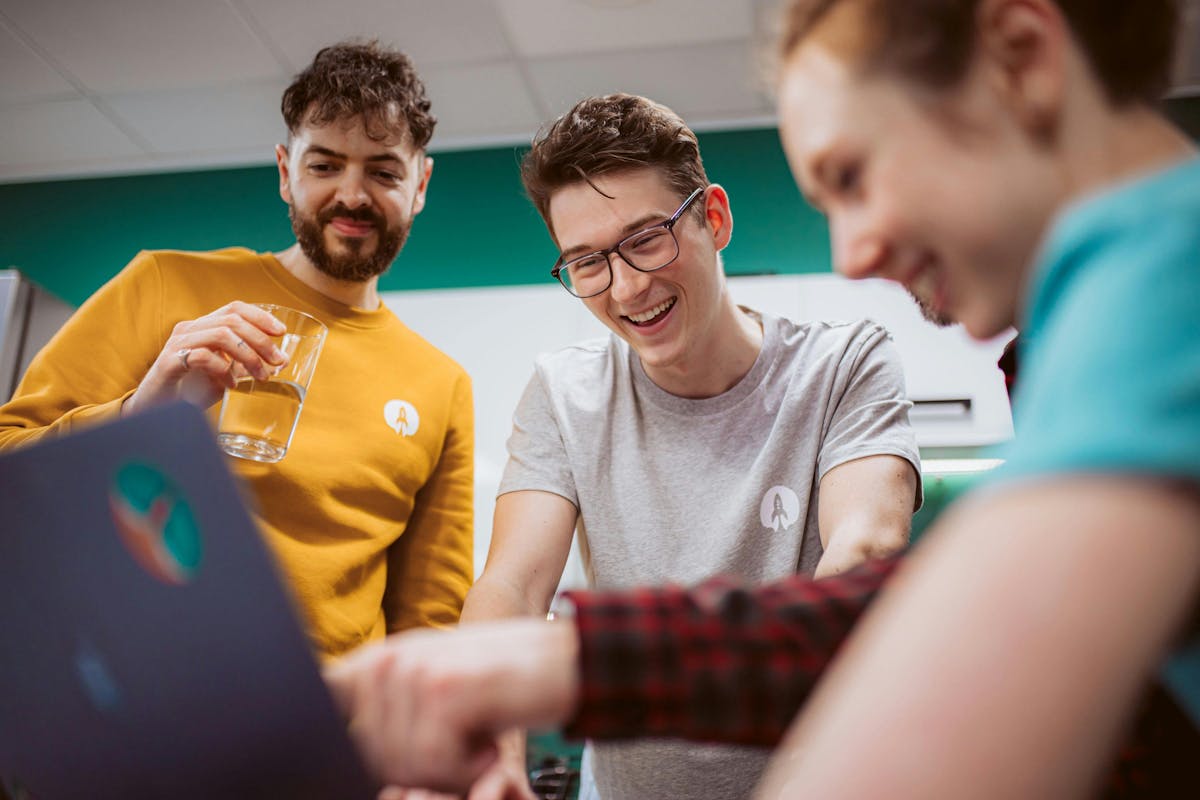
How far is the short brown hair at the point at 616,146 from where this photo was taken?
55.2 inches

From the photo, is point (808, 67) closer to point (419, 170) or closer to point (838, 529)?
point (838, 529)

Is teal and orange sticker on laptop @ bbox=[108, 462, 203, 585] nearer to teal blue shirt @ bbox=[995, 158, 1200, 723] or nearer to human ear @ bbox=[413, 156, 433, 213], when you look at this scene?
teal blue shirt @ bbox=[995, 158, 1200, 723]

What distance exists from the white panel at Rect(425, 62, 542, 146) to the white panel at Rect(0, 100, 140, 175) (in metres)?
1.28

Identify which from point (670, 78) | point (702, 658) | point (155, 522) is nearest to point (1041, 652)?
point (702, 658)

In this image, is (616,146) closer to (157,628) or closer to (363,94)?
(363,94)

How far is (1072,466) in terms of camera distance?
30 cm

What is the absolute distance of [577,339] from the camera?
317 centimetres

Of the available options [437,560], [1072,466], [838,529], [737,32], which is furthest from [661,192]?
[737,32]

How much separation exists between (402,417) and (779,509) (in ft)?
2.23

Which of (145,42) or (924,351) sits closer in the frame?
(924,351)

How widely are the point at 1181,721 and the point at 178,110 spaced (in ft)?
12.3

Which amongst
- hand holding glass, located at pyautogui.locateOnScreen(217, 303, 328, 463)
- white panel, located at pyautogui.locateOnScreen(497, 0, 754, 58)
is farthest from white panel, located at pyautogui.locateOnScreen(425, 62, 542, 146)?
hand holding glass, located at pyautogui.locateOnScreen(217, 303, 328, 463)

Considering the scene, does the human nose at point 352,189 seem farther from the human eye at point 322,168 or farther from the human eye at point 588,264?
the human eye at point 588,264

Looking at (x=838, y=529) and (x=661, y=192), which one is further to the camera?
(x=661, y=192)
